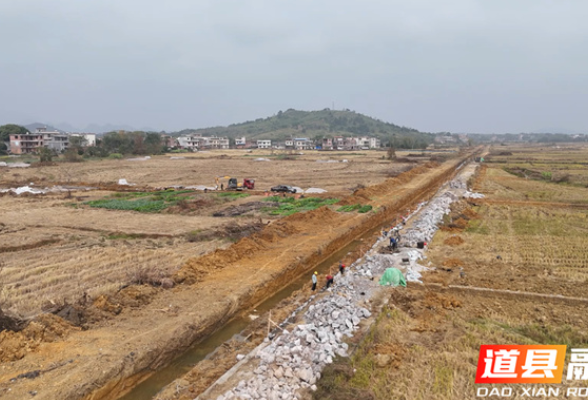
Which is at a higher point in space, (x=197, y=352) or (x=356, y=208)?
(x=356, y=208)

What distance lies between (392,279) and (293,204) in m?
17.7

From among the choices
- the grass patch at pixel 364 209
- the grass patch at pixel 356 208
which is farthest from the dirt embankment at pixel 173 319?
the grass patch at pixel 356 208

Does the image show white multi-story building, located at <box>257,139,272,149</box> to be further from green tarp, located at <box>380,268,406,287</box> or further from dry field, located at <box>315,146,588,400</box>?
green tarp, located at <box>380,268,406,287</box>

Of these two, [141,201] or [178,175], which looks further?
[178,175]

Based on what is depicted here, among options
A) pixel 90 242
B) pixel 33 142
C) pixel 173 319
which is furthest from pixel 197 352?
pixel 33 142

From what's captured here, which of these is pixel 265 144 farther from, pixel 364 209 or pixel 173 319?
pixel 173 319

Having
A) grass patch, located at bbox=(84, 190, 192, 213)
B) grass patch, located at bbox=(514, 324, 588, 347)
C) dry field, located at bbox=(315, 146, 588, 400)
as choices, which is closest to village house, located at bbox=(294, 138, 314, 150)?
grass patch, located at bbox=(84, 190, 192, 213)

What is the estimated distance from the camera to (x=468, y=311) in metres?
12.0

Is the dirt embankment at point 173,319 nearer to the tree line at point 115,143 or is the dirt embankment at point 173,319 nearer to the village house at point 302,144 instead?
the tree line at point 115,143

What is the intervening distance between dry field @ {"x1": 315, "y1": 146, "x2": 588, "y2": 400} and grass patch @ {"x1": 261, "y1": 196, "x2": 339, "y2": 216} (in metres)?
10.5

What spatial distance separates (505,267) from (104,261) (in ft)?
56.0

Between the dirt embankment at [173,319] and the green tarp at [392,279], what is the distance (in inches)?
175

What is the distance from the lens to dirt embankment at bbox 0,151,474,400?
866cm

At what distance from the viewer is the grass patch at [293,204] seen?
28230 millimetres
